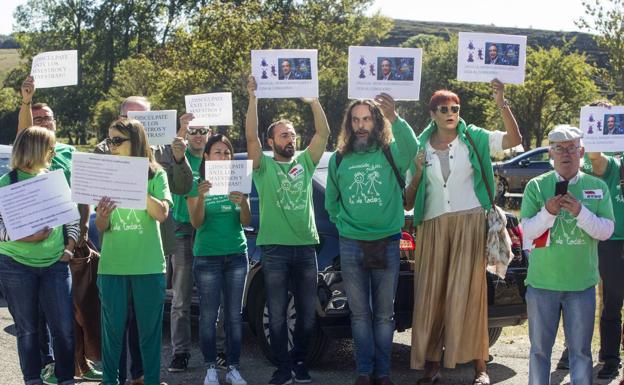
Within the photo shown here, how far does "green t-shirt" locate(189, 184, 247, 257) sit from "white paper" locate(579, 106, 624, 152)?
2.65 meters

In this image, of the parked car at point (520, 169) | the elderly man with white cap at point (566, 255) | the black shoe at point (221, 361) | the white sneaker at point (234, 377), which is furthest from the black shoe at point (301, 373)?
the parked car at point (520, 169)

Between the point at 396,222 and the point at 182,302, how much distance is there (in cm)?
198

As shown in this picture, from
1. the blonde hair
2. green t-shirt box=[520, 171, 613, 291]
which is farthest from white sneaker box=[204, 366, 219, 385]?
green t-shirt box=[520, 171, 613, 291]

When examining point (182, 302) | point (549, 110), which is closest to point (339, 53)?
point (549, 110)

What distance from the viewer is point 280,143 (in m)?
6.24

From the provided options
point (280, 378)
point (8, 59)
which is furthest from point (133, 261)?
point (8, 59)

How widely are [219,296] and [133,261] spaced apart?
102cm

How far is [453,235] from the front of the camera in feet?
20.1

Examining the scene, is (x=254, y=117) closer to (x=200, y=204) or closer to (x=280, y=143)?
(x=280, y=143)

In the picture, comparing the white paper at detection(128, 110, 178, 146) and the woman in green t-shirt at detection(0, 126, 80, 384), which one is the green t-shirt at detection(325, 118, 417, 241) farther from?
the woman in green t-shirt at detection(0, 126, 80, 384)

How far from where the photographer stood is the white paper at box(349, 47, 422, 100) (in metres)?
6.07

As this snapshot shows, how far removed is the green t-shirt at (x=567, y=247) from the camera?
4949 mm

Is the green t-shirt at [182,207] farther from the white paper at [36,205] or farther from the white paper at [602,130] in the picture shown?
the white paper at [602,130]

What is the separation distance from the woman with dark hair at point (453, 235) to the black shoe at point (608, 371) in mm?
940
